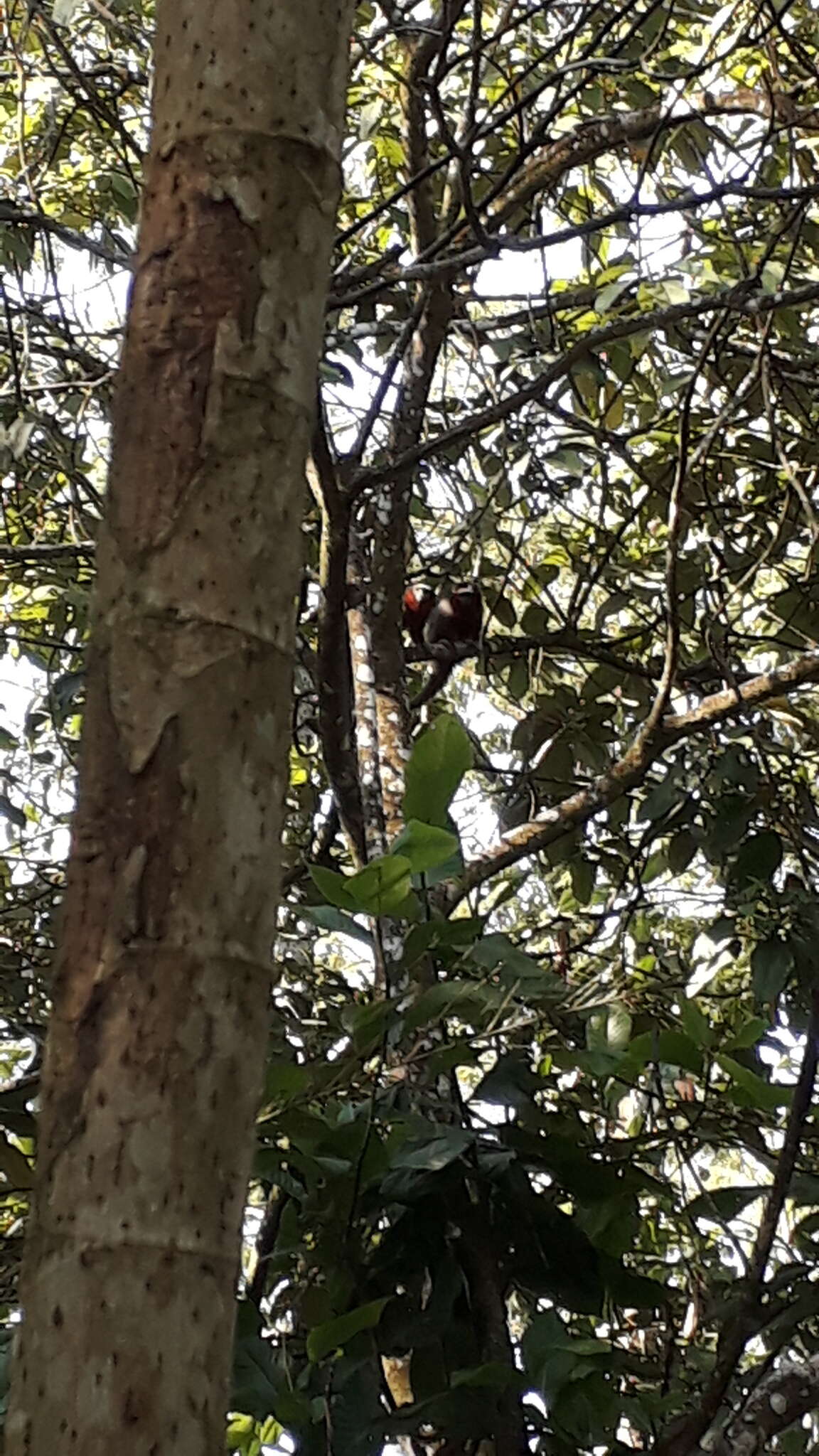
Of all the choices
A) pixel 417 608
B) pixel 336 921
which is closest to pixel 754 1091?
pixel 336 921

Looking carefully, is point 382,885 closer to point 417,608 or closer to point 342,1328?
point 342,1328

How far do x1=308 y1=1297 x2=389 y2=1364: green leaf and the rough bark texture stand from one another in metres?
0.52

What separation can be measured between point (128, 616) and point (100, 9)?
143cm

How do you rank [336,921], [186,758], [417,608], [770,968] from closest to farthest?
[186,758]
[336,921]
[770,968]
[417,608]

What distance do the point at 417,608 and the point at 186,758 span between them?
8.04 feet

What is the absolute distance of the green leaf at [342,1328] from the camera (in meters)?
1.03

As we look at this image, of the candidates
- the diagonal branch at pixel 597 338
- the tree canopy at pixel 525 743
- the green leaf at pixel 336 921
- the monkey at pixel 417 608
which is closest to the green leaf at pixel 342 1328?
the tree canopy at pixel 525 743

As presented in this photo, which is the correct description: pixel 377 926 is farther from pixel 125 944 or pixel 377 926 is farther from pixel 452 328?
pixel 452 328

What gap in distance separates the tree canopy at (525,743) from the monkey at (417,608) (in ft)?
0.51

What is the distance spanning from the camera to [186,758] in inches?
23.2

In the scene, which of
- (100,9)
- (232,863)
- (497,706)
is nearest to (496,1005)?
(232,863)

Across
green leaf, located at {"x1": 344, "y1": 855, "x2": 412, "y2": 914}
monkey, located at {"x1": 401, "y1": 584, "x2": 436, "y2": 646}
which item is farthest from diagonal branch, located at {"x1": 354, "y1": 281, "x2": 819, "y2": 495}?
monkey, located at {"x1": 401, "y1": 584, "x2": 436, "y2": 646}

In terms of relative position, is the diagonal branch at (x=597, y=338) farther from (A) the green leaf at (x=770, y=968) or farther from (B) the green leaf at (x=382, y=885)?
(B) the green leaf at (x=382, y=885)

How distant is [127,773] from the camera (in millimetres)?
585
